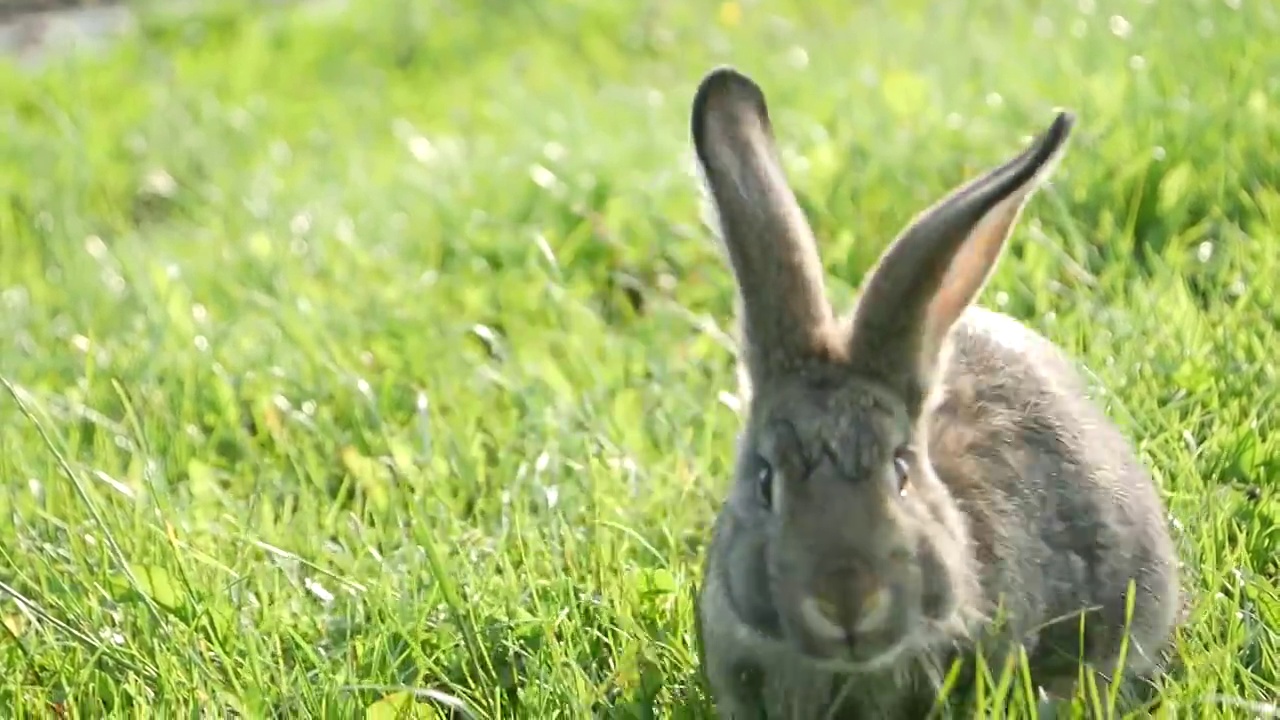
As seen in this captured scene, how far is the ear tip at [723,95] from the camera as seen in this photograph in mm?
2783

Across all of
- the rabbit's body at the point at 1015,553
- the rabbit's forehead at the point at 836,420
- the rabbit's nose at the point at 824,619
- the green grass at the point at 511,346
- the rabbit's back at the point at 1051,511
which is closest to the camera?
the rabbit's nose at the point at 824,619

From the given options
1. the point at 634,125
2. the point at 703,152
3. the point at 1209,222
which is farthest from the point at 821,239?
the point at 703,152

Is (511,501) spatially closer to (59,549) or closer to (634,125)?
(59,549)

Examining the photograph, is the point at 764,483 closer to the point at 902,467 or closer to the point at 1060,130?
the point at 902,467

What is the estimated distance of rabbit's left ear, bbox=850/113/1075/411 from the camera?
8.06ft

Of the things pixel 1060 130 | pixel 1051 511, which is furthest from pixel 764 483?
pixel 1060 130

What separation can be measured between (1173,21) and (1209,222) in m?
1.47

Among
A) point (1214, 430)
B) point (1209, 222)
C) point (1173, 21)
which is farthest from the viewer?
point (1173, 21)

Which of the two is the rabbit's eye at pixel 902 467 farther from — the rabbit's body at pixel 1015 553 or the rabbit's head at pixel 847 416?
the rabbit's body at pixel 1015 553

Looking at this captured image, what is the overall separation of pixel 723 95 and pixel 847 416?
68cm

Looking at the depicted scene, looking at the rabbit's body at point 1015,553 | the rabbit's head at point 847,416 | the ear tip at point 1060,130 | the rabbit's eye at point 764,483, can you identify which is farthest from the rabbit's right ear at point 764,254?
the ear tip at point 1060,130

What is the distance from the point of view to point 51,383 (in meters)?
4.33

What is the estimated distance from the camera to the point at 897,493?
246 centimetres

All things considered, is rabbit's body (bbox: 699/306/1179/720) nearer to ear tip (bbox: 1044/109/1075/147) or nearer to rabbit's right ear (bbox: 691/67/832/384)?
rabbit's right ear (bbox: 691/67/832/384)
